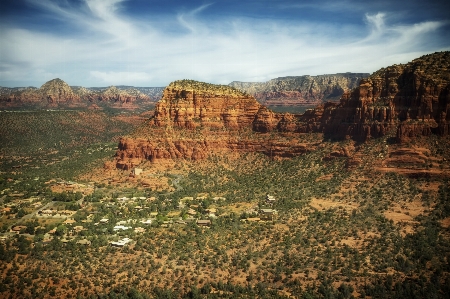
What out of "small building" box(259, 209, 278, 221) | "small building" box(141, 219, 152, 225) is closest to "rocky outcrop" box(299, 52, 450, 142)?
"small building" box(259, 209, 278, 221)

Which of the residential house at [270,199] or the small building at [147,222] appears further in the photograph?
the residential house at [270,199]

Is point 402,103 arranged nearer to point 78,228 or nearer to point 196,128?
point 196,128

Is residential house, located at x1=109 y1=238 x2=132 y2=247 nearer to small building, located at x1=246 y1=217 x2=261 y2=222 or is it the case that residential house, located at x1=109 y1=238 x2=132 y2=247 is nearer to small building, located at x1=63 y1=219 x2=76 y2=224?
small building, located at x1=63 y1=219 x2=76 y2=224

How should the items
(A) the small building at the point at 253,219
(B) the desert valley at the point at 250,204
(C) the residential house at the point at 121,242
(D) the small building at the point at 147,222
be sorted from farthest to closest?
1. (D) the small building at the point at 147,222
2. (A) the small building at the point at 253,219
3. (C) the residential house at the point at 121,242
4. (B) the desert valley at the point at 250,204

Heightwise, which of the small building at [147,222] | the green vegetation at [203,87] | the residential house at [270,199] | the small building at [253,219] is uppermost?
the green vegetation at [203,87]

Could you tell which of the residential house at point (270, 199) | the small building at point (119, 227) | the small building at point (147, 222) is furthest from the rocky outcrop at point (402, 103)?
the small building at point (119, 227)

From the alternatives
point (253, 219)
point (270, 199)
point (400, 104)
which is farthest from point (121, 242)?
point (400, 104)

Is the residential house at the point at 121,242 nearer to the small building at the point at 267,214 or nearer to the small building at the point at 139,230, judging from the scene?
the small building at the point at 139,230

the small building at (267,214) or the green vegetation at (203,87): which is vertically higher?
the green vegetation at (203,87)

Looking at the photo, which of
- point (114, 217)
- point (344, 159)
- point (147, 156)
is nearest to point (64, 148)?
point (147, 156)
